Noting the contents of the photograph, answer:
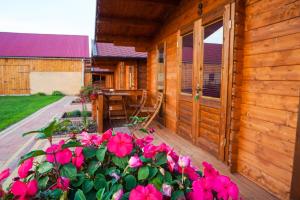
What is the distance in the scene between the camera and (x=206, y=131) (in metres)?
3.33

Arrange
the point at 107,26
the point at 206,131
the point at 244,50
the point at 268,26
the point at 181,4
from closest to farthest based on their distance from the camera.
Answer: the point at 268,26
the point at 244,50
the point at 206,131
the point at 181,4
the point at 107,26

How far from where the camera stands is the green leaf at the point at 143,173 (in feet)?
2.65

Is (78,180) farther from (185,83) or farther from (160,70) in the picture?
(160,70)

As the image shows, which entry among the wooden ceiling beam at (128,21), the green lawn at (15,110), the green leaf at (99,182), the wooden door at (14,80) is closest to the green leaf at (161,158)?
the green leaf at (99,182)

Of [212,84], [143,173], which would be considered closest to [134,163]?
[143,173]

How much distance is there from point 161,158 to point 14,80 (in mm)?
20936

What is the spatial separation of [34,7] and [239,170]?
45933mm

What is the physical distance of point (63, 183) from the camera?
80 centimetres

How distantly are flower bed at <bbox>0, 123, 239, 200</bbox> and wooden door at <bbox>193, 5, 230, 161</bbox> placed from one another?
2.04 m

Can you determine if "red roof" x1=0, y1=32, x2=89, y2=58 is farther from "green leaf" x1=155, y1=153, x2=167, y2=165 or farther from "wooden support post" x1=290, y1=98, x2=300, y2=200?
"green leaf" x1=155, y1=153, x2=167, y2=165

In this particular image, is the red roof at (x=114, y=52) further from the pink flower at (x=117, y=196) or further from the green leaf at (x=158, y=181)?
the pink flower at (x=117, y=196)

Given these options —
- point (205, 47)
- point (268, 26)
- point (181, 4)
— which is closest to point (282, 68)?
point (268, 26)

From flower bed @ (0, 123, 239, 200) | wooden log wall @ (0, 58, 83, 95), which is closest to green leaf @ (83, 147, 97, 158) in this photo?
flower bed @ (0, 123, 239, 200)

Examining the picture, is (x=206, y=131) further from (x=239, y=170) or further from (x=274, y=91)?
(x=274, y=91)
